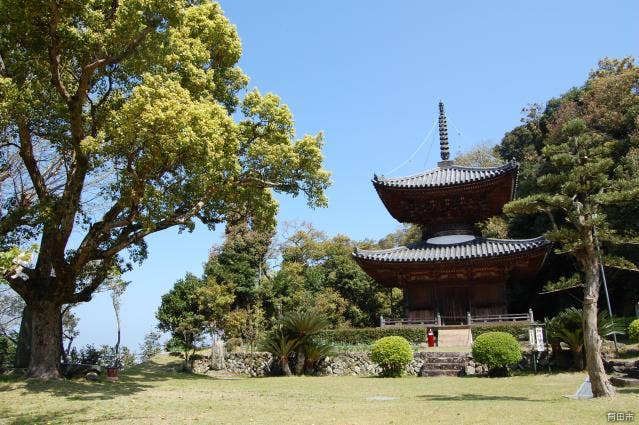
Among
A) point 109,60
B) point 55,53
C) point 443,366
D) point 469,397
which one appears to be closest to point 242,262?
point 443,366

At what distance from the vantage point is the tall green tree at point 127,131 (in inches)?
416

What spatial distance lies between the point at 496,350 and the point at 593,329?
543cm

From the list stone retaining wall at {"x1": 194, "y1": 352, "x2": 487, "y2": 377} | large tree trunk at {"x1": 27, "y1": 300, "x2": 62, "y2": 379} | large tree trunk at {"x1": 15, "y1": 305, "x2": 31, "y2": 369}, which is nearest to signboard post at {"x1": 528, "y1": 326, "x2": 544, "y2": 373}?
stone retaining wall at {"x1": 194, "y1": 352, "x2": 487, "y2": 377}

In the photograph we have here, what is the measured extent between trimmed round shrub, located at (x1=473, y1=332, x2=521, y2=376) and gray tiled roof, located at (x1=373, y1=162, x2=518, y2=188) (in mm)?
7603

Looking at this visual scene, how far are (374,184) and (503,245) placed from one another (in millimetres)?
5780

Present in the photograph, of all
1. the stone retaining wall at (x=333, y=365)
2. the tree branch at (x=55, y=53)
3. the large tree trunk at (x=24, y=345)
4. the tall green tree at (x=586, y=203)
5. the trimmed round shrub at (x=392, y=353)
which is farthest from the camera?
the stone retaining wall at (x=333, y=365)

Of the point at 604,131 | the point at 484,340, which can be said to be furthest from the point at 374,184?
the point at 604,131

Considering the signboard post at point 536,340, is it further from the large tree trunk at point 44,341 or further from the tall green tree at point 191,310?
the tall green tree at point 191,310

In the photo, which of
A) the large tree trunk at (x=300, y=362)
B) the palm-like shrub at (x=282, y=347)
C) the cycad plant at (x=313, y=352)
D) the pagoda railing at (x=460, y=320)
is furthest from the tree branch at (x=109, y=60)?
the pagoda railing at (x=460, y=320)

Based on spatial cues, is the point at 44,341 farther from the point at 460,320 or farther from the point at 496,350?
the point at 460,320

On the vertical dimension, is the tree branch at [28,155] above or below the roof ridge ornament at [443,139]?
below

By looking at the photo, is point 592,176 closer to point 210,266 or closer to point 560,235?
point 560,235

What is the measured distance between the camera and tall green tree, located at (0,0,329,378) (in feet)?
34.7

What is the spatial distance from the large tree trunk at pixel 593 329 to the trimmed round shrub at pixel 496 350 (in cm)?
509
